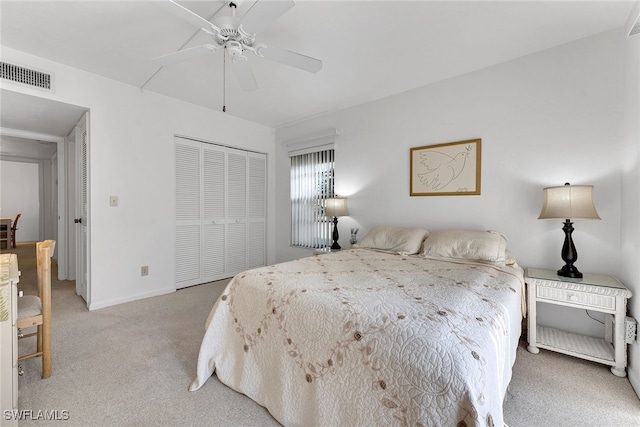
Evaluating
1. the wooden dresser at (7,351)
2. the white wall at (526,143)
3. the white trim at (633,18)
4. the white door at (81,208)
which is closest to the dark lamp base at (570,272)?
the white wall at (526,143)

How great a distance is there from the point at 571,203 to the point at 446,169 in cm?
110

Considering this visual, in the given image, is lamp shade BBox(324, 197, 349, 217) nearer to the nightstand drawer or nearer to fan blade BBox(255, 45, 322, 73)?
fan blade BBox(255, 45, 322, 73)

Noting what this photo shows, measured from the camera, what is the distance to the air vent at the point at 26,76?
7.64 feet

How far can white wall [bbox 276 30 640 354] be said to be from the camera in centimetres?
211

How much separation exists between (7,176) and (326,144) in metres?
8.70

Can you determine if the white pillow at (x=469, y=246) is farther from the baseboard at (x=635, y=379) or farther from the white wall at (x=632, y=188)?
the baseboard at (x=635, y=379)

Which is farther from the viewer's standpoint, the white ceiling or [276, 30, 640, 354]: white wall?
[276, 30, 640, 354]: white wall

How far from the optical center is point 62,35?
7.16ft

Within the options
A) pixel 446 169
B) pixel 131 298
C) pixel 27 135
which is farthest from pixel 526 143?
pixel 27 135

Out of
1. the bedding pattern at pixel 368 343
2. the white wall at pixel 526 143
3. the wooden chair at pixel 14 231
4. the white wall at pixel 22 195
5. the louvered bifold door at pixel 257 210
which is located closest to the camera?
the bedding pattern at pixel 368 343

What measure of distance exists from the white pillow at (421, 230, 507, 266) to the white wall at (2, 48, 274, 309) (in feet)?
10.5

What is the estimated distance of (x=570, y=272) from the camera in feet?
6.68

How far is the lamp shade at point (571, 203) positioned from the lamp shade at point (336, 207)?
2033mm

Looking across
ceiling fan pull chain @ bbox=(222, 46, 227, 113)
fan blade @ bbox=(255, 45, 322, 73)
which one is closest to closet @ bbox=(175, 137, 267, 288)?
ceiling fan pull chain @ bbox=(222, 46, 227, 113)
